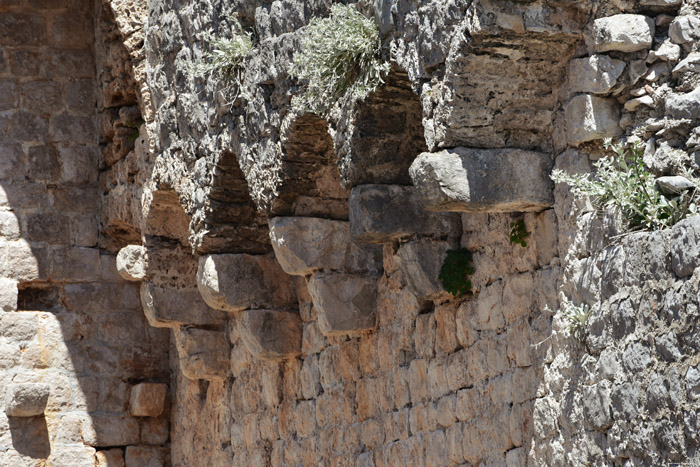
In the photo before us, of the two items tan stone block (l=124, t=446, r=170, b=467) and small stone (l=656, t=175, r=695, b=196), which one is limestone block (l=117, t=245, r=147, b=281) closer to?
tan stone block (l=124, t=446, r=170, b=467)

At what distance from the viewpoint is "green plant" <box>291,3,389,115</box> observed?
16.6ft

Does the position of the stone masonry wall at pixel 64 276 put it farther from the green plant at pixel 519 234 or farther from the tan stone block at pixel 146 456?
the green plant at pixel 519 234

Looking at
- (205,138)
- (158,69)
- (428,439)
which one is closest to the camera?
(428,439)

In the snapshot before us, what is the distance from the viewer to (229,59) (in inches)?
247

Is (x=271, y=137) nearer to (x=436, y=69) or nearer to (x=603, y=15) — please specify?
(x=436, y=69)

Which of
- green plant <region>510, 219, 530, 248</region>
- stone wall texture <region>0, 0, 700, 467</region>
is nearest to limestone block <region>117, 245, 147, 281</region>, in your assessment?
stone wall texture <region>0, 0, 700, 467</region>

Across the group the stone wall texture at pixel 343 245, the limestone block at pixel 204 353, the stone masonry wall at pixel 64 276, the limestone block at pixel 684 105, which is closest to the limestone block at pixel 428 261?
the stone wall texture at pixel 343 245

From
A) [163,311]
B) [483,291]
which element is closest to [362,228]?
[483,291]

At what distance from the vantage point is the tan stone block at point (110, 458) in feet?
30.5

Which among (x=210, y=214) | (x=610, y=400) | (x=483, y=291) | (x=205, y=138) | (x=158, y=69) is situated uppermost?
(x=158, y=69)

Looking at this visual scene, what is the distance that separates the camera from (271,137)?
6.02 m

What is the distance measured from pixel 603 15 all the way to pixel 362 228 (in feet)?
5.68

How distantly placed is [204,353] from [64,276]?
66.2 inches

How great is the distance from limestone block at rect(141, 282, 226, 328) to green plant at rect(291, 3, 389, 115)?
10.4ft
